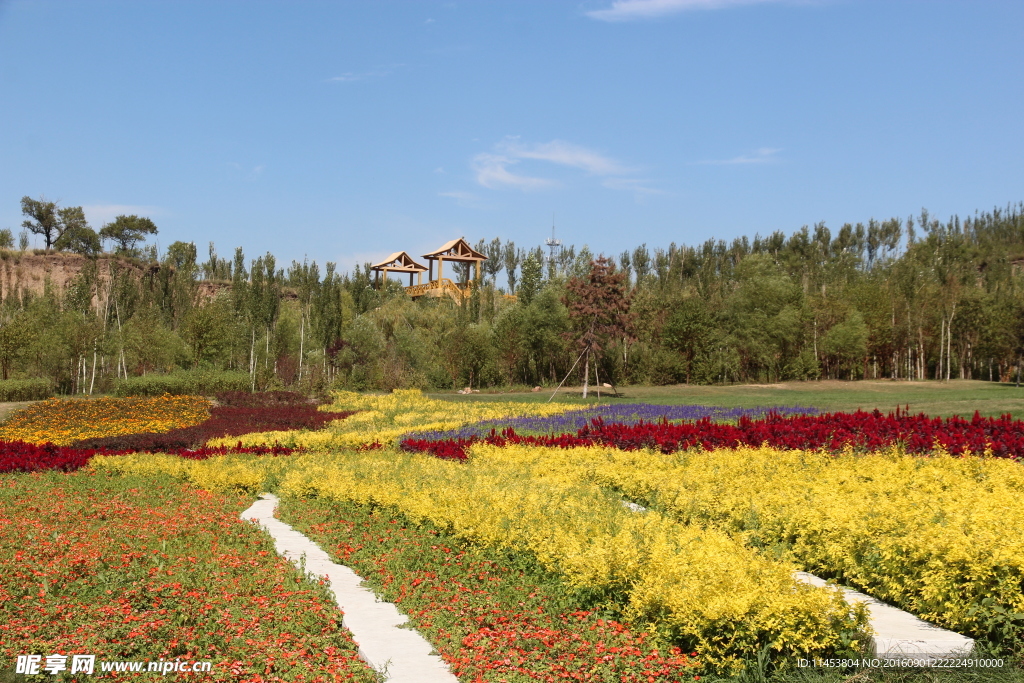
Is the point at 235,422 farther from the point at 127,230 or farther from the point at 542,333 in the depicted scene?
the point at 127,230

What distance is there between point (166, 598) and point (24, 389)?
26.1 meters

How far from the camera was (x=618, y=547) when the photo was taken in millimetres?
5891

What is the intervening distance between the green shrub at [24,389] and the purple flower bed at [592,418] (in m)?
18.1

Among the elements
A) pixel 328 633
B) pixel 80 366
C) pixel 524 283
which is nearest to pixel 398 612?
pixel 328 633

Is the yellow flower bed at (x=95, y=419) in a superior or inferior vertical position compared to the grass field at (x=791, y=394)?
inferior

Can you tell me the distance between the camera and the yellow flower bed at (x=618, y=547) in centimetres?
471

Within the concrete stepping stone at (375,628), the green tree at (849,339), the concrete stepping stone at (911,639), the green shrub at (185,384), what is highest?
the green tree at (849,339)

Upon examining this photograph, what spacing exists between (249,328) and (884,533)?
38848mm

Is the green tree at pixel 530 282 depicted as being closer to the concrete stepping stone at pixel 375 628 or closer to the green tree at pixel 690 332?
the green tree at pixel 690 332

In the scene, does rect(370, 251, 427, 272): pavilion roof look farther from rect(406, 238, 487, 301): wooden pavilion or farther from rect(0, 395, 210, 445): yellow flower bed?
rect(0, 395, 210, 445): yellow flower bed

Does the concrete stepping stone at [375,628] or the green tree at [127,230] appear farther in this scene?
the green tree at [127,230]

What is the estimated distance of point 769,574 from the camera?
5023 mm

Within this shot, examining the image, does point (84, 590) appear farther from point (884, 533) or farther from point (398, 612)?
point (884, 533)

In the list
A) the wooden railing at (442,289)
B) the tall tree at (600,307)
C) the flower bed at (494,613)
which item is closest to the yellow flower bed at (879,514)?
the flower bed at (494,613)
